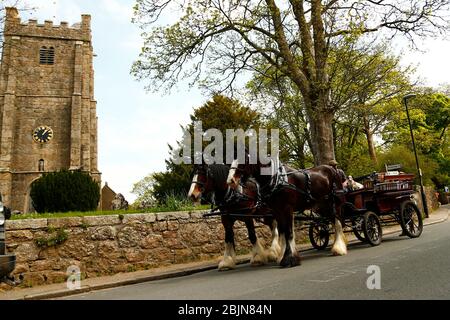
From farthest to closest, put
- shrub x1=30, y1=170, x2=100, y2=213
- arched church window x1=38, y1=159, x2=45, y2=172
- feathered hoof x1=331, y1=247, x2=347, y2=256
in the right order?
arched church window x1=38, y1=159, x2=45, y2=172, shrub x1=30, y1=170, x2=100, y2=213, feathered hoof x1=331, y1=247, x2=347, y2=256

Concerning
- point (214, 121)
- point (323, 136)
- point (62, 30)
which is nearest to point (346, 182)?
point (323, 136)

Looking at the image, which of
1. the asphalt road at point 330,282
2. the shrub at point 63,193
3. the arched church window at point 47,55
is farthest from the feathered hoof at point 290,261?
the arched church window at point 47,55

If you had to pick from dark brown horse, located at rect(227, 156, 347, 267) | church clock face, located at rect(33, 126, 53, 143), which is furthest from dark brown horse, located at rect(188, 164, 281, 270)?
church clock face, located at rect(33, 126, 53, 143)

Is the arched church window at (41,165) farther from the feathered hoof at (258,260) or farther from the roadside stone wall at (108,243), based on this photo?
the feathered hoof at (258,260)

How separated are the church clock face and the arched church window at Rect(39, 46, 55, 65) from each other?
8.64 metres

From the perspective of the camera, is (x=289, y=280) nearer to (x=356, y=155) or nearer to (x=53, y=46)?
(x=356, y=155)

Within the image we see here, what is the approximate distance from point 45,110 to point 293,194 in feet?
145

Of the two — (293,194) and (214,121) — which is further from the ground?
(214,121)

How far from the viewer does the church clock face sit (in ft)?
142

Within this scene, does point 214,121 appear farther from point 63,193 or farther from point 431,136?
point 431,136

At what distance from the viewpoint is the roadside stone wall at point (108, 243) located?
7176 mm

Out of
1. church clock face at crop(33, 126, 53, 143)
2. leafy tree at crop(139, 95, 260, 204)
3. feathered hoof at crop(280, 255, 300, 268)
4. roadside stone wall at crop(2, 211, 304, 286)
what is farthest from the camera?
church clock face at crop(33, 126, 53, 143)

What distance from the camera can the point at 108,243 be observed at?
26.2 feet

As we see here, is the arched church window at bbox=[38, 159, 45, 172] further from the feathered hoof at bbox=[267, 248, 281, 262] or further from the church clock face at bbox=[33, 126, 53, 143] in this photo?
the feathered hoof at bbox=[267, 248, 281, 262]
